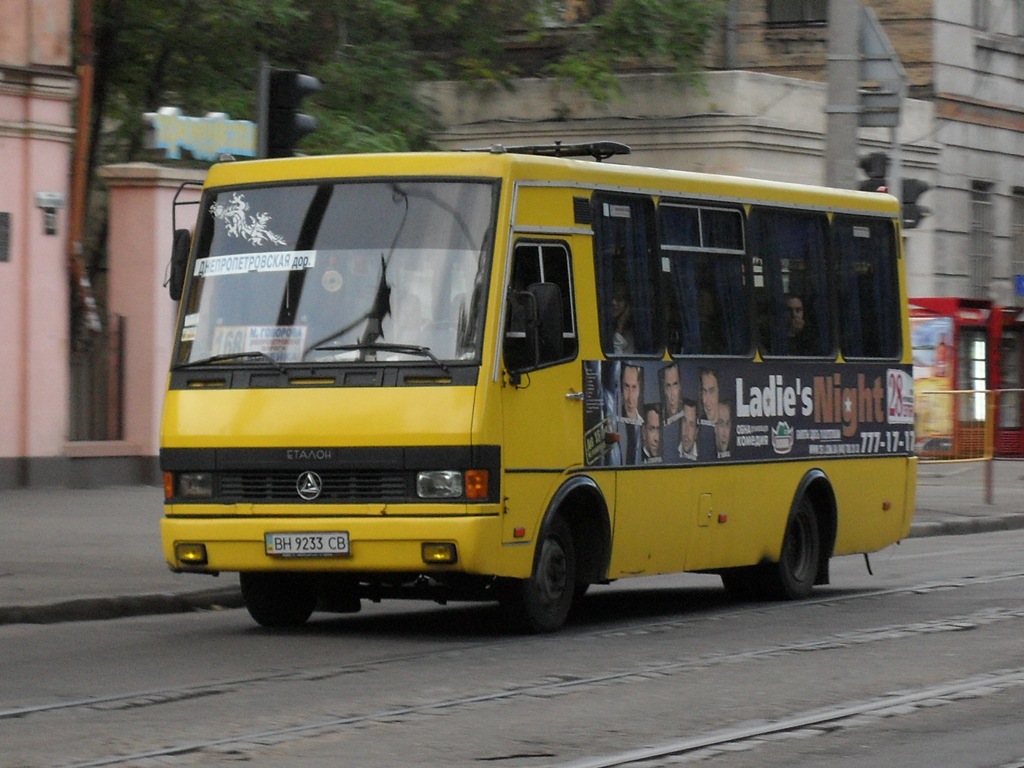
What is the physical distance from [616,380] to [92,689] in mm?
4063

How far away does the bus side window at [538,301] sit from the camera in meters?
11.8

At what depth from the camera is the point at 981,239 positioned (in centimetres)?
3522

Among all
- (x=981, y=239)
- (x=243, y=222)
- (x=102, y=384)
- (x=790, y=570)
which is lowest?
(x=790, y=570)

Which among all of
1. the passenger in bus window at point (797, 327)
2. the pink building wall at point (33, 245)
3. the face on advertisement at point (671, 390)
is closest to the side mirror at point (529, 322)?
the face on advertisement at point (671, 390)

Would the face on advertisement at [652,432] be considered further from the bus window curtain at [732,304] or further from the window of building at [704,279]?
the bus window curtain at [732,304]

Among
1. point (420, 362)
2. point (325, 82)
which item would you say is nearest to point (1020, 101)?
point (325, 82)

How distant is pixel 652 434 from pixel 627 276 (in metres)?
0.95

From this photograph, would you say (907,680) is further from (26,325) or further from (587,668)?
(26,325)

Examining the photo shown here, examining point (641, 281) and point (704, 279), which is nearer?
point (641, 281)

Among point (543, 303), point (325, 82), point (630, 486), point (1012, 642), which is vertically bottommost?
point (1012, 642)

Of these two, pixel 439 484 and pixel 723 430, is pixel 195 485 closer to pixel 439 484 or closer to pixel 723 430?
pixel 439 484

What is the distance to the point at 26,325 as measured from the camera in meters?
22.0

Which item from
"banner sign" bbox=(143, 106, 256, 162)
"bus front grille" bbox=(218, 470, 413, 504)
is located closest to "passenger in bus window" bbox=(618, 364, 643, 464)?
"bus front grille" bbox=(218, 470, 413, 504)

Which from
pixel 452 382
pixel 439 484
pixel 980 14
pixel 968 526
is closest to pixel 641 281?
pixel 452 382
